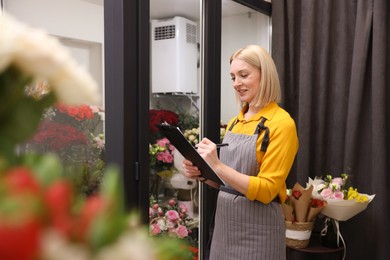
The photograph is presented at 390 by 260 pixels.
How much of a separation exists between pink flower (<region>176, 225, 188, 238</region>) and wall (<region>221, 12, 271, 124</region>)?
0.70 meters

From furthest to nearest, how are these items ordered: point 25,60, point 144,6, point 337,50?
point 337,50, point 144,6, point 25,60

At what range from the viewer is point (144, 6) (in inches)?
69.7

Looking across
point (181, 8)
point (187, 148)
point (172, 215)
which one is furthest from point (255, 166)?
point (181, 8)

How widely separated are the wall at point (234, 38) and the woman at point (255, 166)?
0.71 m

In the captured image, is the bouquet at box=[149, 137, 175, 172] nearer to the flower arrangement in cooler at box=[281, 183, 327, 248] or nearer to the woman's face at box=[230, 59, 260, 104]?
the woman's face at box=[230, 59, 260, 104]

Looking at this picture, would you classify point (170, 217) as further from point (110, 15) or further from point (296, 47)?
point (296, 47)

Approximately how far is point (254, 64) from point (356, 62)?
1125mm

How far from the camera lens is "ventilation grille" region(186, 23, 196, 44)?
2254mm

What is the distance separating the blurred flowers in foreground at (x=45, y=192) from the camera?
24 cm

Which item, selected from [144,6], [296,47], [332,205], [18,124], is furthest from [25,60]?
[296,47]

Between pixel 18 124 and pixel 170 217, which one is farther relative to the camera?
pixel 170 217

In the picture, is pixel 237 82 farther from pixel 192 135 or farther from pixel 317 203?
pixel 317 203

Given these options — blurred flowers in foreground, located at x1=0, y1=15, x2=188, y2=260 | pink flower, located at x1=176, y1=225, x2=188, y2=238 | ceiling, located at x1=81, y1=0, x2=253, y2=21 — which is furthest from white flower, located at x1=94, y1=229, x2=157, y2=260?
pink flower, located at x1=176, y1=225, x2=188, y2=238

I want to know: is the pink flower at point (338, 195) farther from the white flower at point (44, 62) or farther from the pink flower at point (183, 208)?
the white flower at point (44, 62)
